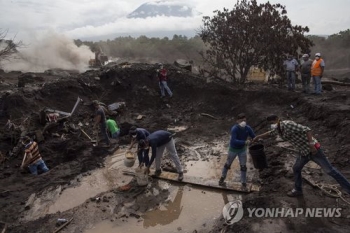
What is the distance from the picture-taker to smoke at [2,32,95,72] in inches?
1357

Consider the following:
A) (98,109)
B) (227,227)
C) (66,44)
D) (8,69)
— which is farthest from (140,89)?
(66,44)

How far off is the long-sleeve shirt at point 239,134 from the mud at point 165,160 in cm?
115

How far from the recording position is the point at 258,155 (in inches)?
298

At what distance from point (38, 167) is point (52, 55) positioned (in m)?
30.4

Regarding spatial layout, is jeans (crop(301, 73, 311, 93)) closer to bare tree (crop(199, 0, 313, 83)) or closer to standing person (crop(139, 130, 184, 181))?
bare tree (crop(199, 0, 313, 83))

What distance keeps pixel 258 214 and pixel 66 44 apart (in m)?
37.9

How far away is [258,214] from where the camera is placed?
586 centimetres

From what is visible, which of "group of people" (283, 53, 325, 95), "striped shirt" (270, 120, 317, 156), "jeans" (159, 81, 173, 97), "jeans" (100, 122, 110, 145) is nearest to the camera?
"striped shirt" (270, 120, 317, 156)

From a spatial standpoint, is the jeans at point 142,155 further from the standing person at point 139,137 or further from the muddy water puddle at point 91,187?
the muddy water puddle at point 91,187

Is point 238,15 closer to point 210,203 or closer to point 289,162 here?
point 289,162

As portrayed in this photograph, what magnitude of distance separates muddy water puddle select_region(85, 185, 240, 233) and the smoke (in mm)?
28756

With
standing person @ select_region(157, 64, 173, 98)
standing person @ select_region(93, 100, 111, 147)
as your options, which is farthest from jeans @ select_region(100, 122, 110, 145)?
standing person @ select_region(157, 64, 173, 98)

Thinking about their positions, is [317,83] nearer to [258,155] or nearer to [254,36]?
[254,36]

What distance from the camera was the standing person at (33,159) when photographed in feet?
29.9
